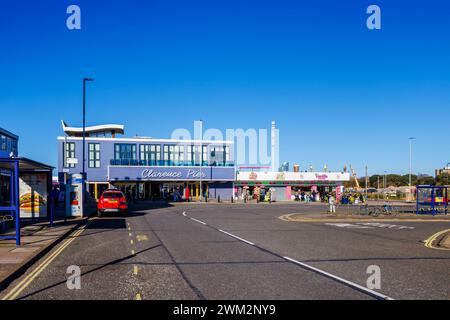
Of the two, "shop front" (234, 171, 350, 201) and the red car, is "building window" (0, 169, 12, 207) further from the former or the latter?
"shop front" (234, 171, 350, 201)

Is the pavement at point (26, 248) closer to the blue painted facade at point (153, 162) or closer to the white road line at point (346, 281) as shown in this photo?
the white road line at point (346, 281)

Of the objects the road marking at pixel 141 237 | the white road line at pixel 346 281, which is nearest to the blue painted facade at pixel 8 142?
the road marking at pixel 141 237

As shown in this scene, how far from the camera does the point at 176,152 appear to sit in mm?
65625

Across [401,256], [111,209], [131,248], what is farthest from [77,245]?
[111,209]

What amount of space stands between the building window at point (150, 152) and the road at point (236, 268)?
45.8 metres

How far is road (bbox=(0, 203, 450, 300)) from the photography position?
8328mm

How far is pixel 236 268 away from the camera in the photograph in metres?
10.9

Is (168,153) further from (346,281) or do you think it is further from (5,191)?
(346,281)

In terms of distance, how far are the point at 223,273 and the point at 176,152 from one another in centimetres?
5596

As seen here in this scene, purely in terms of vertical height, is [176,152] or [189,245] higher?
[176,152]

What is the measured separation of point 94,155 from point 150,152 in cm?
736

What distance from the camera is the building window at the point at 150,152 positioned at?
210 feet
